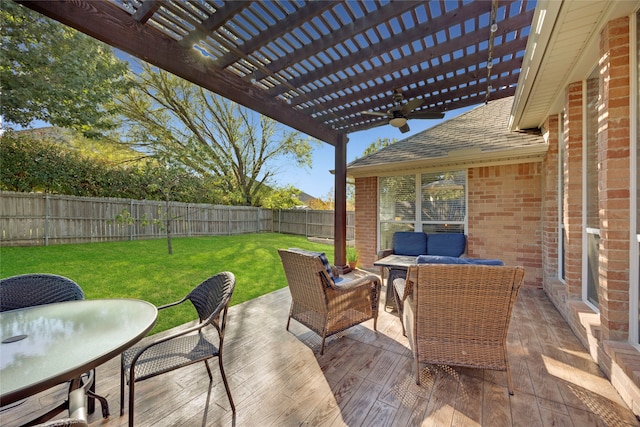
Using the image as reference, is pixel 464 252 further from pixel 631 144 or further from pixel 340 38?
pixel 340 38

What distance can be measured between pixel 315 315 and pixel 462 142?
485cm

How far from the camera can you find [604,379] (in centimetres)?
221

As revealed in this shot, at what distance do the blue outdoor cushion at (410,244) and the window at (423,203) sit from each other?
59 cm

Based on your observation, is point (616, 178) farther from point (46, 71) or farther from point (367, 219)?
point (46, 71)

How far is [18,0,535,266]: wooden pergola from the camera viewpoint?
2381 millimetres

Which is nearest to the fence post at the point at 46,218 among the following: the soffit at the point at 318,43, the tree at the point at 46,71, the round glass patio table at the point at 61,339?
the tree at the point at 46,71

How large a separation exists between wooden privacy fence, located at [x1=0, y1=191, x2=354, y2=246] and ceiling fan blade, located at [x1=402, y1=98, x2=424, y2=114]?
7.29m

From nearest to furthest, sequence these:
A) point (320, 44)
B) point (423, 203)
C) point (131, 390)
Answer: point (131, 390), point (320, 44), point (423, 203)

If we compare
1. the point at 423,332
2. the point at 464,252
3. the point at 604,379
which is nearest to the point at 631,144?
the point at 604,379

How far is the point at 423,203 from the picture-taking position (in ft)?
19.4

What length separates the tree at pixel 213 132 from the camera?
1281cm

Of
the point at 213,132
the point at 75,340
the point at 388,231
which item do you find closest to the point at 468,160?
the point at 388,231

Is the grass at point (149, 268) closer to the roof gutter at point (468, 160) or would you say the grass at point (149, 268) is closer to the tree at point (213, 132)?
the roof gutter at point (468, 160)

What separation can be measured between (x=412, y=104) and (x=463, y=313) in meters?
3.05
